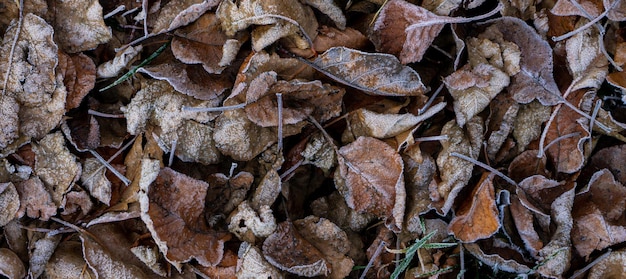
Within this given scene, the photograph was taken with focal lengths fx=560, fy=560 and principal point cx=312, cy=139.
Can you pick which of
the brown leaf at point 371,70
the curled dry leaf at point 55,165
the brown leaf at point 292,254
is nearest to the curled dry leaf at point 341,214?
the brown leaf at point 292,254

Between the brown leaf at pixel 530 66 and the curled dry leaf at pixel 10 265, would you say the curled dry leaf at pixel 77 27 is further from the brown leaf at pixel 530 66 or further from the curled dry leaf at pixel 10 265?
the brown leaf at pixel 530 66

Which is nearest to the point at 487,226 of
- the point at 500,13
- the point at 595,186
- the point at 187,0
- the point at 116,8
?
the point at 595,186

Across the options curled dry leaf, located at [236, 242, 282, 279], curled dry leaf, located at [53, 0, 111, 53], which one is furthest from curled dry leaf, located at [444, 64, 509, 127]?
curled dry leaf, located at [53, 0, 111, 53]

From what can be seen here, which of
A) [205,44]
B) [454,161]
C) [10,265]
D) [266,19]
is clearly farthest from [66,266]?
[454,161]

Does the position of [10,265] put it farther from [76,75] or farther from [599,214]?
[599,214]

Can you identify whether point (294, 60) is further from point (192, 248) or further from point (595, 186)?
point (595, 186)
